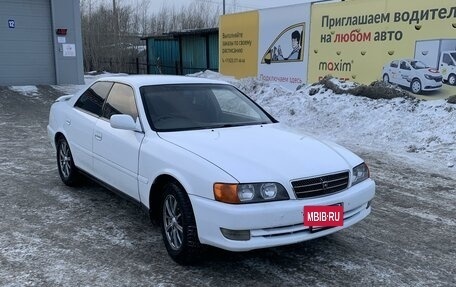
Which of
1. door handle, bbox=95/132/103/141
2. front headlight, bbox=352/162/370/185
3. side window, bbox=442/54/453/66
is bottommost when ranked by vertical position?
front headlight, bbox=352/162/370/185

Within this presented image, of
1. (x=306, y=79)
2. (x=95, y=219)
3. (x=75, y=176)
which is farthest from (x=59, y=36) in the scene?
(x=95, y=219)

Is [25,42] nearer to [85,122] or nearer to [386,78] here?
[386,78]

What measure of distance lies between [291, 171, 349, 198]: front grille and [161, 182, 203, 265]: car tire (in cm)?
83

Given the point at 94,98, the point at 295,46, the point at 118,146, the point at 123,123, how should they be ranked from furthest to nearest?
the point at 295,46 → the point at 94,98 → the point at 118,146 → the point at 123,123

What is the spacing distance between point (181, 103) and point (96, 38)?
26908 mm

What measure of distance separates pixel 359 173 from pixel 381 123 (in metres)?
6.12

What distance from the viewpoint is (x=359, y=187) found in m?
3.92

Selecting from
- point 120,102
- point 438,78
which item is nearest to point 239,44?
point 438,78

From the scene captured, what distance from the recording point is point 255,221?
3314mm

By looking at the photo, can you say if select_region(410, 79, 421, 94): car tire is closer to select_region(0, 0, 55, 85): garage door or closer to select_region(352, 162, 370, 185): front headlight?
select_region(352, 162, 370, 185): front headlight

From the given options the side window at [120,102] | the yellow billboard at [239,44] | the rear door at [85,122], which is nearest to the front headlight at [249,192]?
the side window at [120,102]

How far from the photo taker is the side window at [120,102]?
4657 mm

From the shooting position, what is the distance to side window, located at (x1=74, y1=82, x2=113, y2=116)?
17.3 feet

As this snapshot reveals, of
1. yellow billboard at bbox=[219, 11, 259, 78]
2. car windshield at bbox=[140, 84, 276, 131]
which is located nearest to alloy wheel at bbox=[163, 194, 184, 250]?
car windshield at bbox=[140, 84, 276, 131]
